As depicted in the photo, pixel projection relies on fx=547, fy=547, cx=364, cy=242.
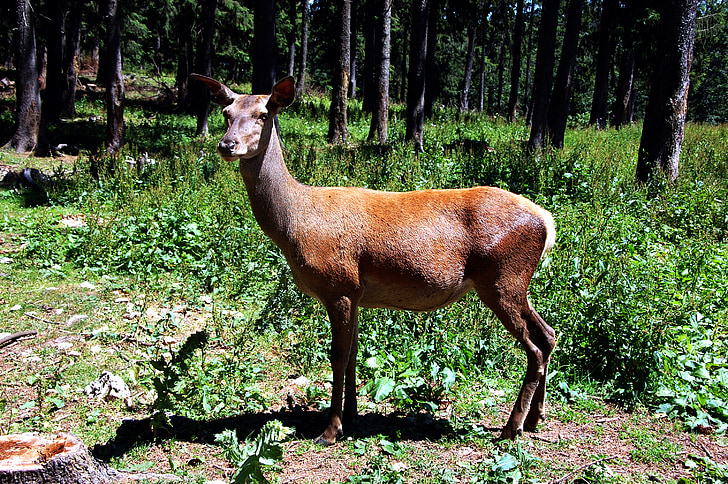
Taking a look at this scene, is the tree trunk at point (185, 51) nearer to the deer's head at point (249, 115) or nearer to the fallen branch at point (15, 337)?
the fallen branch at point (15, 337)

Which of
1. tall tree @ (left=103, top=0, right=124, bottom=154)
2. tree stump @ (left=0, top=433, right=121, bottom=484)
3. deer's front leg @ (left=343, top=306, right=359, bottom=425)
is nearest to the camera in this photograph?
tree stump @ (left=0, top=433, right=121, bottom=484)

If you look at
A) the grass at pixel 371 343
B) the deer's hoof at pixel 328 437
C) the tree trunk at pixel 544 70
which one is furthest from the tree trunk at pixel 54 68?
the deer's hoof at pixel 328 437

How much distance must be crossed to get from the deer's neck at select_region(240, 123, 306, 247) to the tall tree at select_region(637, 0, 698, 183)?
792 cm

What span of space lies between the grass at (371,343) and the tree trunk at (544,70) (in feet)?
12.2

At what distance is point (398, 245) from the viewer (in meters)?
4.24

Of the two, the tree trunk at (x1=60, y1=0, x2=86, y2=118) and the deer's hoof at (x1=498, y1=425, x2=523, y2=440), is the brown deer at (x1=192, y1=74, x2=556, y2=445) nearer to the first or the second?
the deer's hoof at (x1=498, y1=425, x2=523, y2=440)

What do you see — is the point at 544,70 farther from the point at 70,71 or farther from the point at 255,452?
the point at 70,71

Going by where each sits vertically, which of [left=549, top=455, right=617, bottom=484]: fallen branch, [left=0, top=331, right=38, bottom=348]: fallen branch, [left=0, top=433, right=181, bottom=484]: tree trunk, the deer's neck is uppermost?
the deer's neck

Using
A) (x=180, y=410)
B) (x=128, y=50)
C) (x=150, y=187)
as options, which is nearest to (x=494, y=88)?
(x=128, y=50)

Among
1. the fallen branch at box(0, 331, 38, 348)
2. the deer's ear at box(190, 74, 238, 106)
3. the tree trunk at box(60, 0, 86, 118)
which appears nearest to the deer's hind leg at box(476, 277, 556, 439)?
the deer's ear at box(190, 74, 238, 106)

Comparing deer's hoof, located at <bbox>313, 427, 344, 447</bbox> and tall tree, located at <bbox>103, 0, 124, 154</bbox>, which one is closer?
deer's hoof, located at <bbox>313, 427, 344, 447</bbox>

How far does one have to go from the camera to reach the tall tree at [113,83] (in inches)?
498

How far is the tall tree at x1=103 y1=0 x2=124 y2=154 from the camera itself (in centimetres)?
1264

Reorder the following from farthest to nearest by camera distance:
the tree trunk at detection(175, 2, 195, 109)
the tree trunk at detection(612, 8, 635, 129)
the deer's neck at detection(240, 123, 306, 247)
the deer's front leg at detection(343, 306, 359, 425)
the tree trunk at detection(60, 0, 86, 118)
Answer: the tree trunk at detection(612, 8, 635, 129), the tree trunk at detection(175, 2, 195, 109), the tree trunk at detection(60, 0, 86, 118), the deer's front leg at detection(343, 306, 359, 425), the deer's neck at detection(240, 123, 306, 247)
